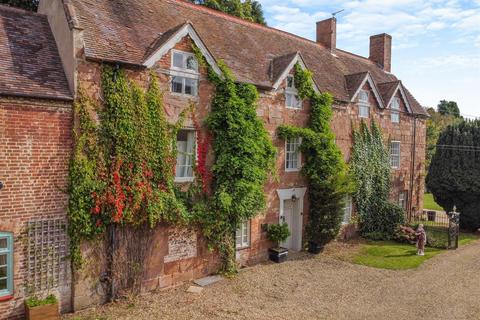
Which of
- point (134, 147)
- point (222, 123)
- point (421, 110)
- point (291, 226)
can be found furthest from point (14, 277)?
point (421, 110)

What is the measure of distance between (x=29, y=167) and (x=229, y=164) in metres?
6.53

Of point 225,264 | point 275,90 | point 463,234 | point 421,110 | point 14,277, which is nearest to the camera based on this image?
point 14,277

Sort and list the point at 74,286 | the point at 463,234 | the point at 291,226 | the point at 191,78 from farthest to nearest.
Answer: the point at 463,234, the point at 291,226, the point at 191,78, the point at 74,286

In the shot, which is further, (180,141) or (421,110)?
(421,110)

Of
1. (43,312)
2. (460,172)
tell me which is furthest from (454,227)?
(43,312)

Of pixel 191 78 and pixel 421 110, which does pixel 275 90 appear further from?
pixel 421 110

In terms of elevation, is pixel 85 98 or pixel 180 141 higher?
pixel 85 98

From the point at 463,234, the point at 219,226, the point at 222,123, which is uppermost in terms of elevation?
the point at 222,123

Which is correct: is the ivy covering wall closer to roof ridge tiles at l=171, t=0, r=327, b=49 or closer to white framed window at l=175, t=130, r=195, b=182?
white framed window at l=175, t=130, r=195, b=182

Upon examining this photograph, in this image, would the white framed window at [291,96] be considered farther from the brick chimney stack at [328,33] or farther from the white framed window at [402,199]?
the white framed window at [402,199]

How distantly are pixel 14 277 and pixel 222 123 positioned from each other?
823 centimetres

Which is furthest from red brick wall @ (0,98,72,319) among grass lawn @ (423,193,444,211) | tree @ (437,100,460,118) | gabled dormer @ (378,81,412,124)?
tree @ (437,100,460,118)

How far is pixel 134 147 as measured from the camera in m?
11.8

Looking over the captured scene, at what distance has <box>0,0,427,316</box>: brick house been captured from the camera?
1160 cm
